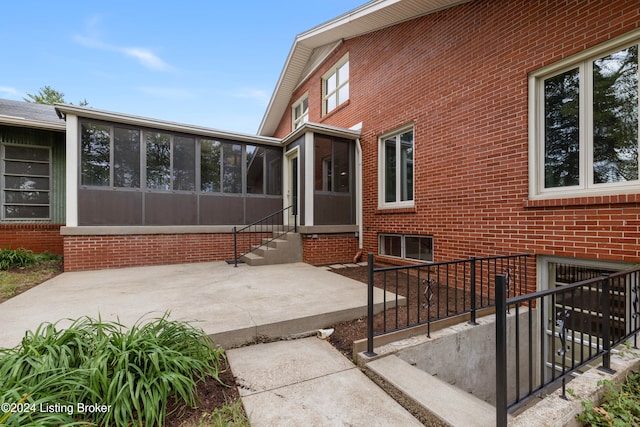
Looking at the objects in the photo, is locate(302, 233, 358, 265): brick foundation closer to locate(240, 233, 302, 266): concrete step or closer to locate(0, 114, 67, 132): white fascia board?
locate(240, 233, 302, 266): concrete step

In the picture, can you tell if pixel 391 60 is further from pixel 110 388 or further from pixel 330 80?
pixel 110 388

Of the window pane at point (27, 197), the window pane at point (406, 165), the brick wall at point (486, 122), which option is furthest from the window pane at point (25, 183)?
the window pane at point (406, 165)

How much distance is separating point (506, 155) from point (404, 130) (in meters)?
2.44

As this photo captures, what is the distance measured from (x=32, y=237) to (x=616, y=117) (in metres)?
12.5

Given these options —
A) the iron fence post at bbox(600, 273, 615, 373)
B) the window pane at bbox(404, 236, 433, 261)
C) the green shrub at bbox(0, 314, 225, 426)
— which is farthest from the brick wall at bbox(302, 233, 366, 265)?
the iron fence post at bbox(600, 273, 615, 373)

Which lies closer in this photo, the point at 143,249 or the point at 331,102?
the point at 143,249

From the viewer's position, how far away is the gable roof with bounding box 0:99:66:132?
6969 millimetres

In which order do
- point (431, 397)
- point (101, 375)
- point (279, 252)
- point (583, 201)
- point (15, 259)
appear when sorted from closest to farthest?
1. point (101, 375)
2. point (431, 397)
3. point (583, 201)
4. point (15, 259)
5. point (279, 252)

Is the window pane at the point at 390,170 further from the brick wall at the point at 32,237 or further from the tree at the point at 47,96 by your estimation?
the tree at the point at 47,96

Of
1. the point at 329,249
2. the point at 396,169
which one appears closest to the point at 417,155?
the point at 396,169

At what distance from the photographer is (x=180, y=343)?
2211mm

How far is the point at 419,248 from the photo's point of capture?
5.73 meters

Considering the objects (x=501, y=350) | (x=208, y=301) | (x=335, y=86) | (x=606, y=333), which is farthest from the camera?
(x=335, y=86)

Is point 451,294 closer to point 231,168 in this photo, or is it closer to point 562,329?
point 562,329
